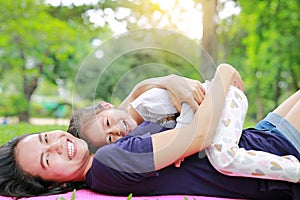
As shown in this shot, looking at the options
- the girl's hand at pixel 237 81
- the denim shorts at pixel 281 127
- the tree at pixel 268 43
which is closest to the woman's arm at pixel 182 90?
the girl's hand at pixel 237 81

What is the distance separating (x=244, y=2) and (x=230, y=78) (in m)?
9.70

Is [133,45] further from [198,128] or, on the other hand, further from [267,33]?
[267,33]

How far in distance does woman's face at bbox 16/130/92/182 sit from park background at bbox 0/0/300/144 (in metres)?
0.45

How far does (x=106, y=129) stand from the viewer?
2.51 m

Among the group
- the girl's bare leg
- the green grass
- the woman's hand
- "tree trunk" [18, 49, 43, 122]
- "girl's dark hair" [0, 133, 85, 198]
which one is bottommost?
"tree trunk" [18, 49, 43, 122]

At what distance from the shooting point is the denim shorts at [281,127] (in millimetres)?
2525

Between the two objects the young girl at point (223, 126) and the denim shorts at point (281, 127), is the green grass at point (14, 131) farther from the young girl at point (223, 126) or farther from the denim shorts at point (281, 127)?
the denim shorts at point (281, 127)

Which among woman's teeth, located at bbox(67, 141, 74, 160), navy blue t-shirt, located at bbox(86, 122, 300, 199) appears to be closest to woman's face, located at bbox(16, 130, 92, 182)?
woman's teeth, located at bbox(67, 141, 74, 160)

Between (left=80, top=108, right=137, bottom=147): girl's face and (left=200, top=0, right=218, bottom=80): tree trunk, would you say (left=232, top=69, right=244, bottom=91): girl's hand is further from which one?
(left=200, top=0, right=218, bottom=80): tree trunk

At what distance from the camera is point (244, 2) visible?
11.8m

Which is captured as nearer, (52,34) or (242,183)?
(242,183)

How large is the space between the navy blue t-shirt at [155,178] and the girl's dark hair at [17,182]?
225 millimetres

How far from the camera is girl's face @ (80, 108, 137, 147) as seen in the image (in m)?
2.50

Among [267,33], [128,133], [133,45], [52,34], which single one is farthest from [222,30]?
[128,133]
